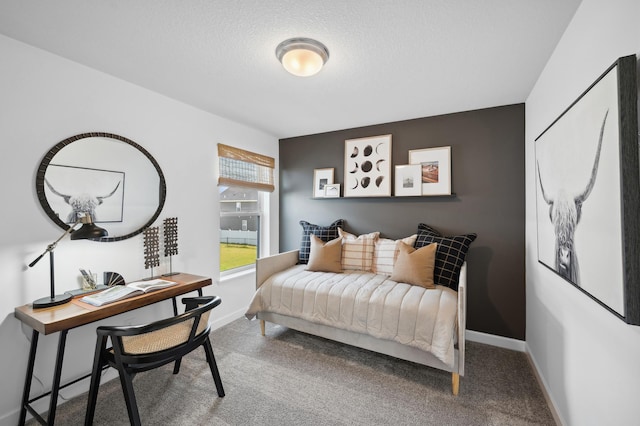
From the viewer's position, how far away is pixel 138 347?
1.56 m

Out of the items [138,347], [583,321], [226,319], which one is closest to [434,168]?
[583,321]

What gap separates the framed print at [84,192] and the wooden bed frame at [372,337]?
1382mm

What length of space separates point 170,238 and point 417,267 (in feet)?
7.76

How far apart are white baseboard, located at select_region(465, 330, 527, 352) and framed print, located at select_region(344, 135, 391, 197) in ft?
5.81

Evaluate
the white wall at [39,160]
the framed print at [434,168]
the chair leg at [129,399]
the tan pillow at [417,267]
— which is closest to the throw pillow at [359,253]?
the tan pillow at [417,267]

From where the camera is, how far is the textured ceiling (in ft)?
4.76

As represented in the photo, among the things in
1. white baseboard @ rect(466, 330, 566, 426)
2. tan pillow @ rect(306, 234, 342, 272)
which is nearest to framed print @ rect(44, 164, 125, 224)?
tan pillow @ rect(306, 234, 342, 272)

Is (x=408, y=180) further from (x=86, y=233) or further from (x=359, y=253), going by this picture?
(x=86, y=233)

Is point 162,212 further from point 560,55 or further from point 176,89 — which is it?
point 560,55

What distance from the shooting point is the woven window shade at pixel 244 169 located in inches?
126

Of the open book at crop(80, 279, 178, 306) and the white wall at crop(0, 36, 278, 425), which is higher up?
the white wall at crop(0, 36, 278, 425)

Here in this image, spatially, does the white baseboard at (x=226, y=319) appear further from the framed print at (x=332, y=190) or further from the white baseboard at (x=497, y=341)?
the white baseboard at (x=497, y=341)

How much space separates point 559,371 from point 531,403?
1.24 feet

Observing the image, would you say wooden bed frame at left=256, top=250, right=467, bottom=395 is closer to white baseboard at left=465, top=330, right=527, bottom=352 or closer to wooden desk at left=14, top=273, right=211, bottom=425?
white baseboard at left=465, top=330, right=527, bottom=352
